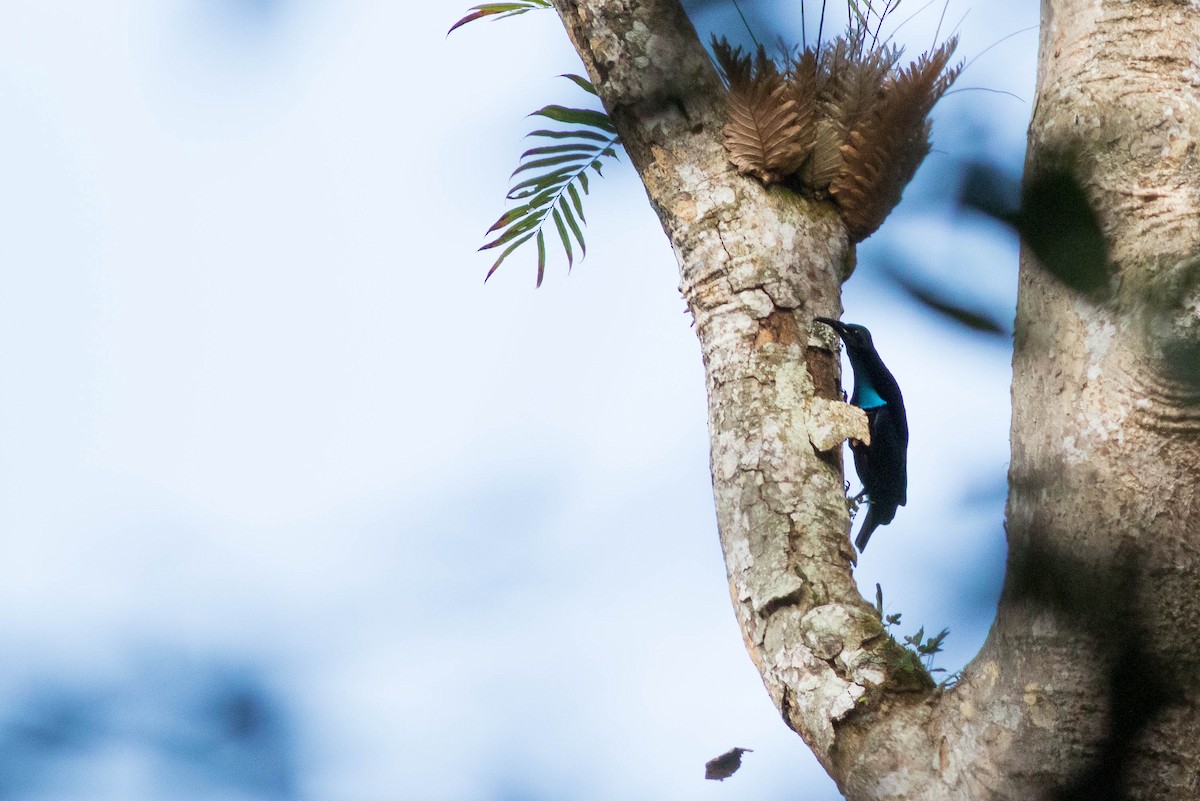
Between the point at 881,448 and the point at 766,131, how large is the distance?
1.13 m

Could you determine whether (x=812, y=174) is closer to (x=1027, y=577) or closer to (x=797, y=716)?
(x=797, y=716)

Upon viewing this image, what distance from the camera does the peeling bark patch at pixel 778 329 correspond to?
2141 millimetres

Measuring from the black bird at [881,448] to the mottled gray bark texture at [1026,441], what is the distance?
2.42ft

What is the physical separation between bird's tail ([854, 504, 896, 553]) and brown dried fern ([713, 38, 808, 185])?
3.78 ft

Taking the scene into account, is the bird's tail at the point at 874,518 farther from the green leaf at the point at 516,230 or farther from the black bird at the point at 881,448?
the green leaf at the point at 516,230

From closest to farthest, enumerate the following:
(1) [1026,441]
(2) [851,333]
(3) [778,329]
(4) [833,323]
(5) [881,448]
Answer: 1. (1) [1026,441]
2. (3) [778,329]
3. (4) [833,323]
4. (2) [851,333]
5. (5) [881,448]

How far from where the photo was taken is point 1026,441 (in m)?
1.39

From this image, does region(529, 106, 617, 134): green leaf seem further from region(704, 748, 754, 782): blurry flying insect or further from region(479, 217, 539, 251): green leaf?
region(704, 748, 754, 782): blurry flying insect

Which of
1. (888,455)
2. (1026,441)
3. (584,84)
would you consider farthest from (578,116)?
(1026,441)

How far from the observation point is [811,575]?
73.8 inches

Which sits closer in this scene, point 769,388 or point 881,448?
point 769,388

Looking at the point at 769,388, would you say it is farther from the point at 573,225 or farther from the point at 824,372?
the point at 573,225

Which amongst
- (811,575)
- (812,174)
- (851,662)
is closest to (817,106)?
(812,174)

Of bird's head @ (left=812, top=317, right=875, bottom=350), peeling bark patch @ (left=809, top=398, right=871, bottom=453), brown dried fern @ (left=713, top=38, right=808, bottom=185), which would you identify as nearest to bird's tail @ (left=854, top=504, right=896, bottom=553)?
bird's head @ (left=812, top=317, right=875, bottom=350)
